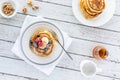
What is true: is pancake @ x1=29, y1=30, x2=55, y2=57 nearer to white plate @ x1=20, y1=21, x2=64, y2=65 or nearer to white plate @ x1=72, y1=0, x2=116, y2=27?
white plate @ x1=20, y1=21, x2=64, y2=65

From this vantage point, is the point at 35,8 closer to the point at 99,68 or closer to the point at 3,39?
the point at 3,39

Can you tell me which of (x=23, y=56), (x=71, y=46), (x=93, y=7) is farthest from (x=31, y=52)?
(x=93, y=7)

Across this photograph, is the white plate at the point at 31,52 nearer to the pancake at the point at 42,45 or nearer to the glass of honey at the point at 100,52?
the pancake at the point at 42,45

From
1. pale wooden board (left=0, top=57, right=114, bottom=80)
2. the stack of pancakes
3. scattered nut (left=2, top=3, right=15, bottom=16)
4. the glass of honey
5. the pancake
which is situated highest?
the stack of pancakes

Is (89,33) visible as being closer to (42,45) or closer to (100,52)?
(100,52)

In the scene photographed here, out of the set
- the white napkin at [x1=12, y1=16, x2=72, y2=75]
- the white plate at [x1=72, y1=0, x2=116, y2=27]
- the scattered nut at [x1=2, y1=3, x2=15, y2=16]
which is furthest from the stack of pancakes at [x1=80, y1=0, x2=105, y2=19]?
the scattered nut at [x1=2, y1=3, x2=15, y2=16]

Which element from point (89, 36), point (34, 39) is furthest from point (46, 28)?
point (89, 36)
